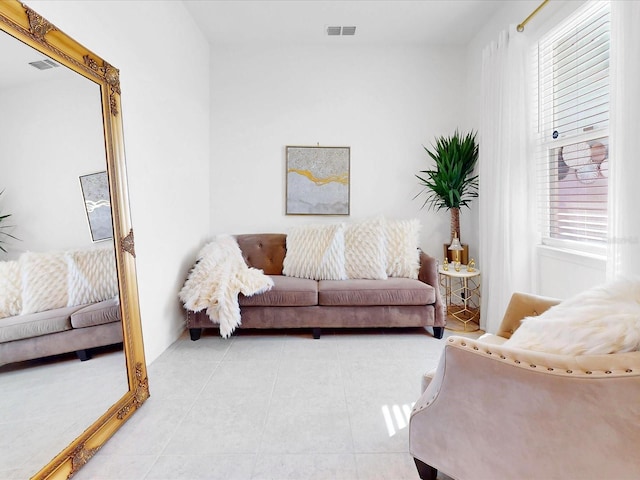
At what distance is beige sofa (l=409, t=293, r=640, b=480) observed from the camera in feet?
2.90

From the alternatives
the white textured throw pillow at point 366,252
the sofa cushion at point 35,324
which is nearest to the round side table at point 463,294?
the white textured throw pillow at point 366,252

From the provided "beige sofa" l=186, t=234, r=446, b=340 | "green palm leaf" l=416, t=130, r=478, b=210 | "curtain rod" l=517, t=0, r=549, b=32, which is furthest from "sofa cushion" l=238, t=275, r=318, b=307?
Answer: "curtain rod" l=517, t=0, r=549, b=32

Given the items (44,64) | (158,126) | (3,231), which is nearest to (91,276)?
(3,231)

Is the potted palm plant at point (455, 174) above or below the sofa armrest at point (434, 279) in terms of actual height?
above

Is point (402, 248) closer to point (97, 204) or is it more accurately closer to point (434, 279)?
point (434, 279)

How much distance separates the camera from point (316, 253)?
129 inches

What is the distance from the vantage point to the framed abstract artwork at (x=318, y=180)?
372cm

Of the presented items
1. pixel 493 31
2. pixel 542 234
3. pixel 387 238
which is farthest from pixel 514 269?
pixel 493 31

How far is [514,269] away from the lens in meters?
2.63

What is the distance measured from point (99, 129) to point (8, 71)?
0.47 meters

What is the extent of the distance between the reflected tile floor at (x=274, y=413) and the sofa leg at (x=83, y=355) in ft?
1.40

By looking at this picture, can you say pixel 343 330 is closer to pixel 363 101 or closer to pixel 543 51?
pixel 363 101

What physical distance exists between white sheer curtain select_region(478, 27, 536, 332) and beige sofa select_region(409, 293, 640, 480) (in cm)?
184

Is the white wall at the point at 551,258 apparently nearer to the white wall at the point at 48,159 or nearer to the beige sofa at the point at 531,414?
the beige sofa at the point at 531,414
